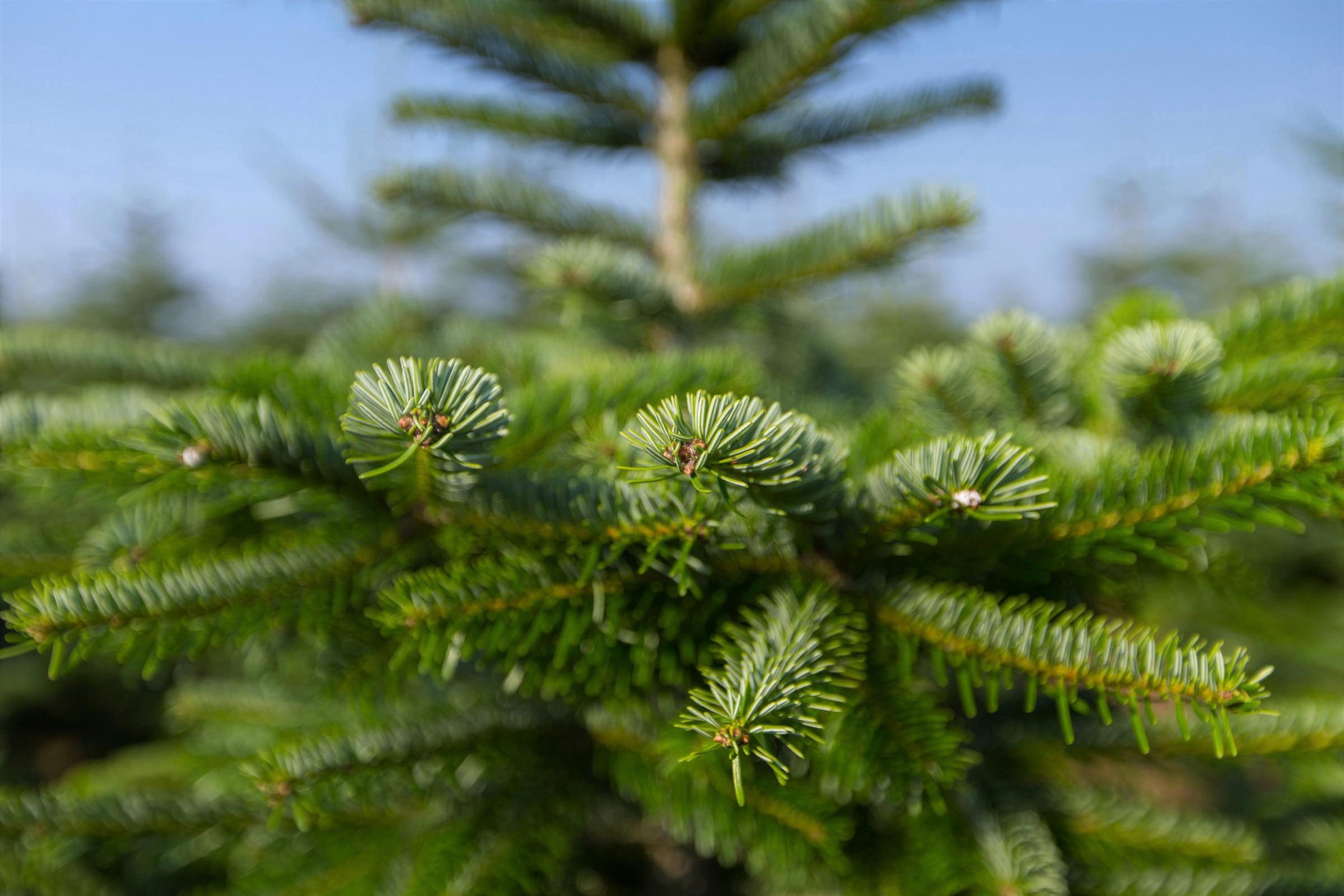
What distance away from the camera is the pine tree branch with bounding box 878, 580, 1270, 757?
15.4 inches

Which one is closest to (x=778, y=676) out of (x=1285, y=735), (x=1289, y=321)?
(x=1285, y=735)

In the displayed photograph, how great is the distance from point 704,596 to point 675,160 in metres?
0.86

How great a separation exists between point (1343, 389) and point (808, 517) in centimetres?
53

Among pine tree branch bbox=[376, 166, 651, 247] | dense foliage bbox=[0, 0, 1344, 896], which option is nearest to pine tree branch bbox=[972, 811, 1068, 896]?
dense foliage bbox=[0, 0, 1344, 896]

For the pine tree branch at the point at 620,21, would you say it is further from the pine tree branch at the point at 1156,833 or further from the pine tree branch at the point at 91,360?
the pine tree branch at the point at 1156,833

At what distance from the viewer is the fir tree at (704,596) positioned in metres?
0.44

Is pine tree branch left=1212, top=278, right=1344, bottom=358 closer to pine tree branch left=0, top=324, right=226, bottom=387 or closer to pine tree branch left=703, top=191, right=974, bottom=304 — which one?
pine tree branch left=703, top=191, right=974, bottom=304

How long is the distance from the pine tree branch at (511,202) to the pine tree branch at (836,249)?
0.19 metres

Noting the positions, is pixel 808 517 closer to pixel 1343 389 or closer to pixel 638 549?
pixel 638 549

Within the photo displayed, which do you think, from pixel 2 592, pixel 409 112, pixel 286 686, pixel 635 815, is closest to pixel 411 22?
pixel 409 112

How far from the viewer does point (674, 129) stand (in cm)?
119

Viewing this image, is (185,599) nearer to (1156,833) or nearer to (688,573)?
(688,573)

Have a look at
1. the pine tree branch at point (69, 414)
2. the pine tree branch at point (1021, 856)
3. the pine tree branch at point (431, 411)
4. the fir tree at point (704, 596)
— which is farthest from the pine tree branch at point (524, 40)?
the pine tree branch at point (1021, 856)

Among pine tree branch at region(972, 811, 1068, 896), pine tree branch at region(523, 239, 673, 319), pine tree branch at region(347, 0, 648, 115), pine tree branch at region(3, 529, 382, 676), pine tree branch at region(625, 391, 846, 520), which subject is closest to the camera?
pine tree branch at region(625, 391, 846, 520)
